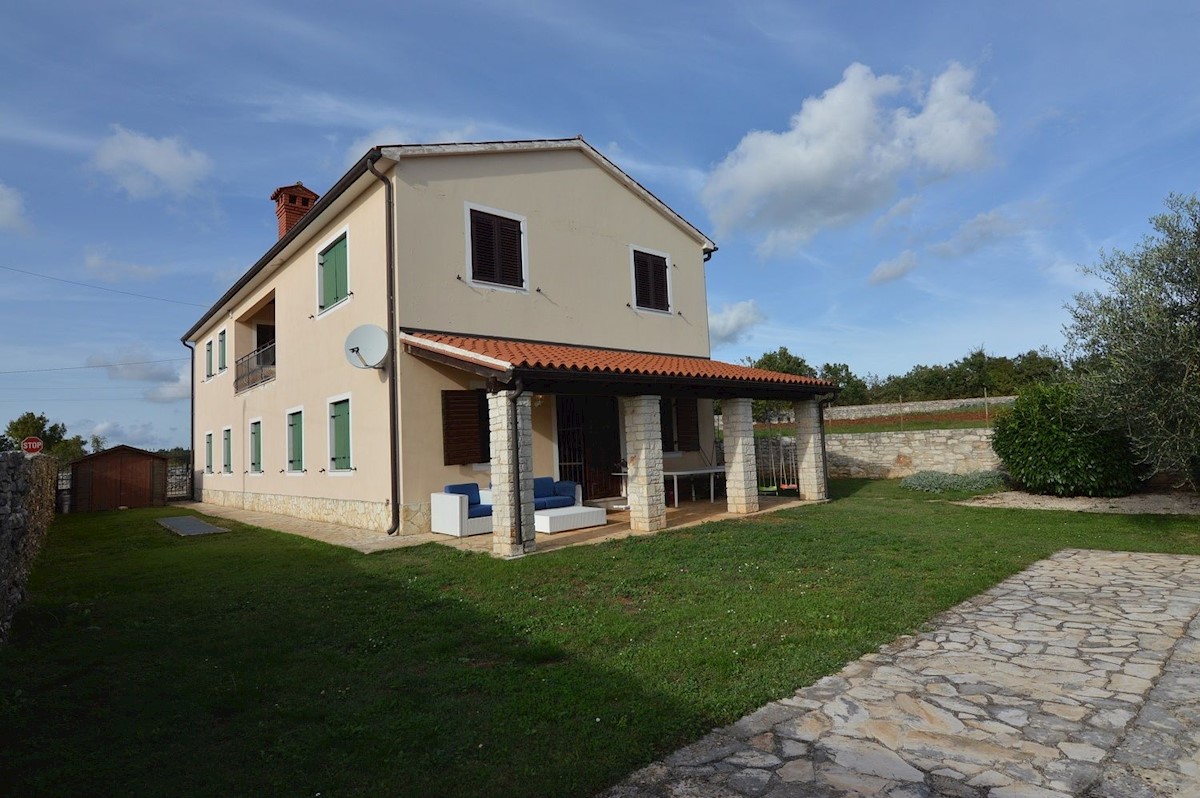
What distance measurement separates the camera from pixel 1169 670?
13.2ft

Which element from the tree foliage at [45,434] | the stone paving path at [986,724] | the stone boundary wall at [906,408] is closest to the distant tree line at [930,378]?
the stone boundary wall at [906,408]

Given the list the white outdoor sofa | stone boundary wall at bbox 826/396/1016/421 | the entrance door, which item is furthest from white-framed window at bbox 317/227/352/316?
stone boundary wall at bbox 826/396/1016/421

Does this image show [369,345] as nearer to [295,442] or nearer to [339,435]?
[339,435]

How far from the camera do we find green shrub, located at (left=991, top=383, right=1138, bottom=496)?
12.1 m

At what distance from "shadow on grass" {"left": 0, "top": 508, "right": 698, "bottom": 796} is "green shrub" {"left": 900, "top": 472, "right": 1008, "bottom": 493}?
39.5 feet

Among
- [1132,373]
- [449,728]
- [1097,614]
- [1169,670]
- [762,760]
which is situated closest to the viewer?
[762,760]

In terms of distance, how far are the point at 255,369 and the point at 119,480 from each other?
836cm

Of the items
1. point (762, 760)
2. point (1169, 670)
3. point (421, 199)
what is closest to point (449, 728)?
point (762, 760)

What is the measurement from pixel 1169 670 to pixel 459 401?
9.04 meters

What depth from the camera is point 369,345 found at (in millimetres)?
10398

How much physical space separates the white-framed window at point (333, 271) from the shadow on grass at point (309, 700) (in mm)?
6801

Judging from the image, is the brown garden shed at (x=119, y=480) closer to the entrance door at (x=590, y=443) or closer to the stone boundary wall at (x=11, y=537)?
the stone boundary wall at (x=11, y=537)

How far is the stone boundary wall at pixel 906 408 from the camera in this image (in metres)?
21.9

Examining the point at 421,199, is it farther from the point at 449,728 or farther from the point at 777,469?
the point at 777,469
